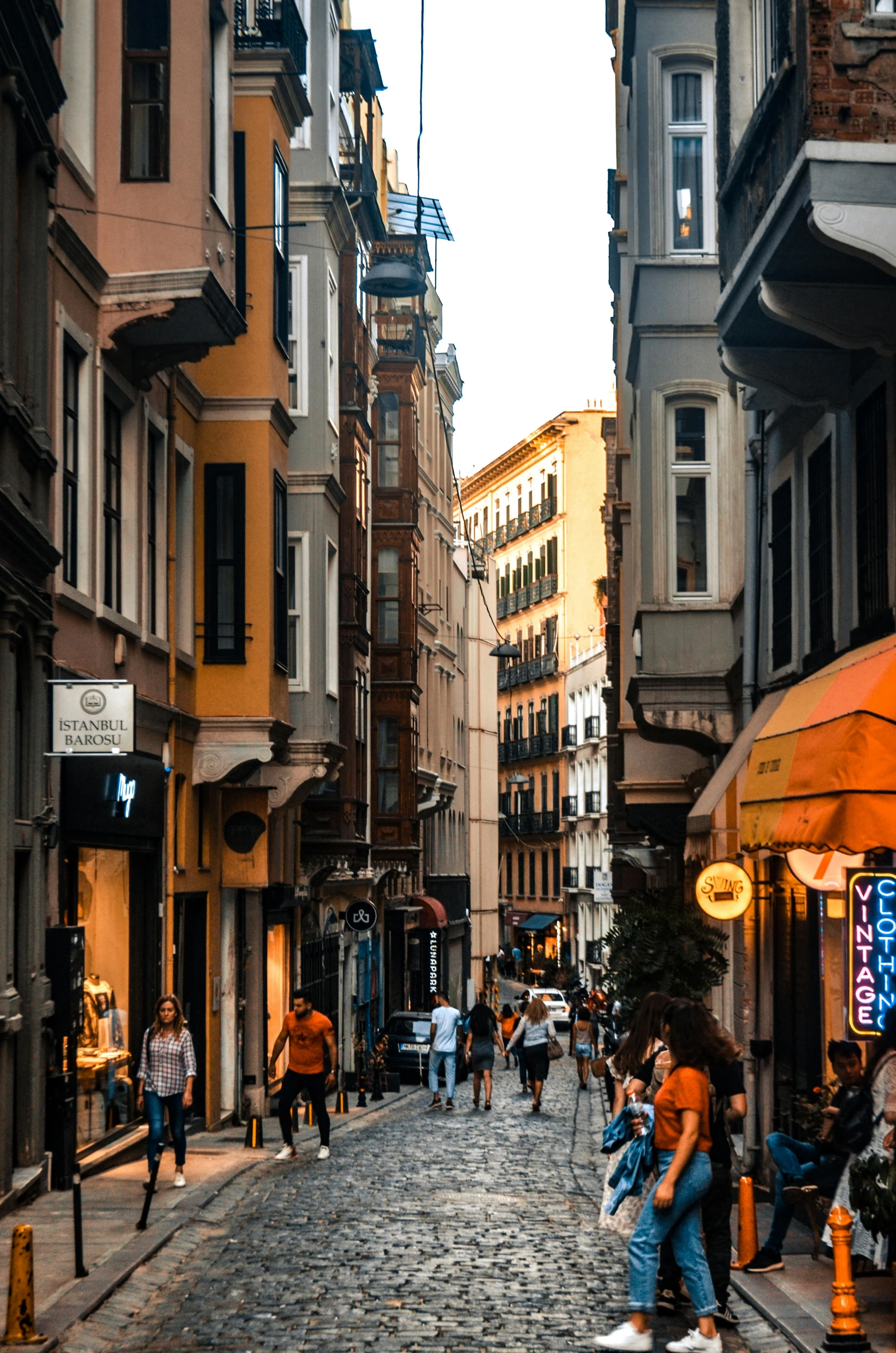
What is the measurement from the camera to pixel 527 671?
9650cm

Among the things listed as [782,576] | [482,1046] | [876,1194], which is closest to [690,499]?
[782,576]

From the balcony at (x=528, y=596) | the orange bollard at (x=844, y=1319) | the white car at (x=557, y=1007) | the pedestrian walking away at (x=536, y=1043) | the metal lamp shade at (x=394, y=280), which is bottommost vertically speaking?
the white car at (x=557, y=1007)

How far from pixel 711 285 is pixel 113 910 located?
394 inches

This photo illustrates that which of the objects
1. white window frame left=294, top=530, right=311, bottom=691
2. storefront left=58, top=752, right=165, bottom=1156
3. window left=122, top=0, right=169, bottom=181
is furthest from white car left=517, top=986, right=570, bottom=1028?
window left=122, top=0, right=169, bottom=181

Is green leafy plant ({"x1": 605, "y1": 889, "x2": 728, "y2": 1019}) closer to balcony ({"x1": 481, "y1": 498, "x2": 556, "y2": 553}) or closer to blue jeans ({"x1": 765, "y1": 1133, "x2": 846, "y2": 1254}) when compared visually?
blue jeans ({"x1": 765, "y1": 1133, "x2": 846, "y2": 1254})

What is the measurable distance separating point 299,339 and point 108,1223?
653 inches

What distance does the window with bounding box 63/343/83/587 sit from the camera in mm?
16625

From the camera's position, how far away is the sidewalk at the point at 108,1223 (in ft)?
36.1

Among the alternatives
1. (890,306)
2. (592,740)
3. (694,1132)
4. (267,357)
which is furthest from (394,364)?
(694,1132)

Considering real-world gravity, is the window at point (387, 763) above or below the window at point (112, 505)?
below

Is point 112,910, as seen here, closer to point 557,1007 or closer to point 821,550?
point 821,550

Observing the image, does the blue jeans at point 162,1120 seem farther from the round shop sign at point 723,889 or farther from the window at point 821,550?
the window at point 821,550

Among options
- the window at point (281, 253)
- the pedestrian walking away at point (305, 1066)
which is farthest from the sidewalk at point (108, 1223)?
the window at point (281, 253)

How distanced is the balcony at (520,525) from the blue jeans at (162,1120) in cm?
7540
